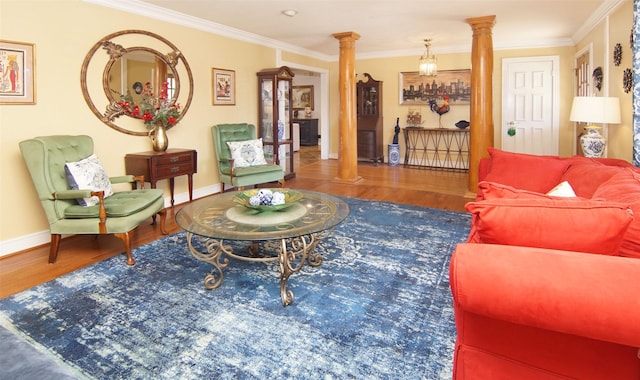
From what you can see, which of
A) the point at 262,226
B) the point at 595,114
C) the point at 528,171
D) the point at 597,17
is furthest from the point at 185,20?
the point at 597,17

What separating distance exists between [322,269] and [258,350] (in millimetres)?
1066

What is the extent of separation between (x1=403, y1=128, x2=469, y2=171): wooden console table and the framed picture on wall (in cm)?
506

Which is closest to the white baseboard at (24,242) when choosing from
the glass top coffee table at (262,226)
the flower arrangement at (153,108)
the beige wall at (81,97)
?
the beige wall at (81,97)

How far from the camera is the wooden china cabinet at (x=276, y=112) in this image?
6.29m

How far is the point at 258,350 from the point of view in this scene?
198 centimetres

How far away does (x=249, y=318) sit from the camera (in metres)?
2.29

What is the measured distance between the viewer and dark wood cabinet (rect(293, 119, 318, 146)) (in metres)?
12.1

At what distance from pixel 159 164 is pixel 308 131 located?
8039mm

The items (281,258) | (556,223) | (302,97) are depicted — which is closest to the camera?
(556,223)

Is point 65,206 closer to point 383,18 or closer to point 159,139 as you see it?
point 159,139

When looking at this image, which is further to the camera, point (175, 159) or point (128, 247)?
point (175, 159)

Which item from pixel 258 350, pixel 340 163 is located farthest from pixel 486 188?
pixel 340 163

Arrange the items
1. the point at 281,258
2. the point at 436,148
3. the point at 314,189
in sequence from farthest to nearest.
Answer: the point at 436,148 → the point at 314,189 → the point at 281,258

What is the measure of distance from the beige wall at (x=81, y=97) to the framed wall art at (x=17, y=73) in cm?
5
